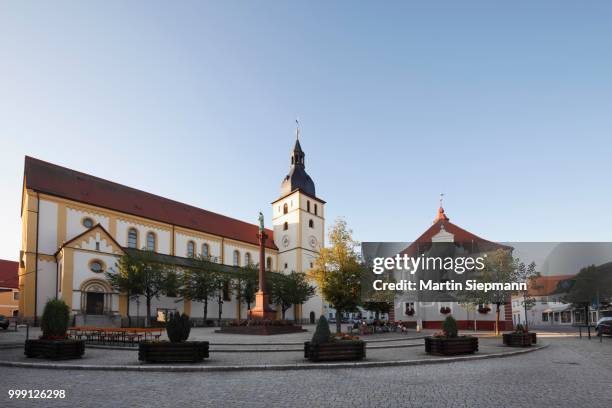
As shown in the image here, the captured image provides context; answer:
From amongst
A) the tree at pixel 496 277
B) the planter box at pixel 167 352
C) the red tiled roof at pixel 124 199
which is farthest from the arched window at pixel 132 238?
the planter box at pixel 167 352

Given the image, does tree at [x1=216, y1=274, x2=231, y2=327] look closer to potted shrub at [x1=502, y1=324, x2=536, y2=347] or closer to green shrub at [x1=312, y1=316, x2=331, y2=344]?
potted shrub at [x1=502, y1=324, x2=536, y2=347]

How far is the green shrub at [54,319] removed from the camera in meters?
15.9

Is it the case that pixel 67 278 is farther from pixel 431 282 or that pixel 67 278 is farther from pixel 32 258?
pixel 431 282

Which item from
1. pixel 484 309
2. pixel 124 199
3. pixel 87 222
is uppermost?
pixel 124 199

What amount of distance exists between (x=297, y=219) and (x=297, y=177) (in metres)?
7.29

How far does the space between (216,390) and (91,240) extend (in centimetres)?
3886

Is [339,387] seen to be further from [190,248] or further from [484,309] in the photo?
[190,248]

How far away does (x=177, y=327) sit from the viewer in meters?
14.7

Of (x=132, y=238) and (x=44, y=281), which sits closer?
(x=44, y=281)

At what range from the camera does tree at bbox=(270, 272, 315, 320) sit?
61969 mm

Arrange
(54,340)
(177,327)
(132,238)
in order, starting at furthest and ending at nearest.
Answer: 1. (132,238)
2. (54,340)
3. (177,327)

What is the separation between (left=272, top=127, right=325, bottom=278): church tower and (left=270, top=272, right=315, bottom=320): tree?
686cm

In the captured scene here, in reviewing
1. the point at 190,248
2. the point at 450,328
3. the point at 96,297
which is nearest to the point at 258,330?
the point at 450,328

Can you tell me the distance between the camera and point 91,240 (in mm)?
44594
